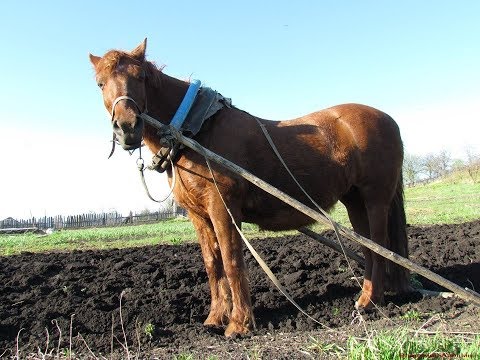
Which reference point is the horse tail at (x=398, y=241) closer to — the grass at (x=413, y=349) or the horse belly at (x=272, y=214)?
the horse belly at (x=272, y=214)

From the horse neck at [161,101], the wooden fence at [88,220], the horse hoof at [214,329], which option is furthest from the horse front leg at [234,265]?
the wooden fence at [88,220]

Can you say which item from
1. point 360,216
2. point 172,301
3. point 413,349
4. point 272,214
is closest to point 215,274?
point 172,301

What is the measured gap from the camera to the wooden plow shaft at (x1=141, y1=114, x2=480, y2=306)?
3.62m

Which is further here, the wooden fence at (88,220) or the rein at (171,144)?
the wooden fence at (88,220)

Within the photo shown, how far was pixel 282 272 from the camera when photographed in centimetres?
689

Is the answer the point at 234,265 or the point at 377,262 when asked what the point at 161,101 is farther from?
the point at 377,262

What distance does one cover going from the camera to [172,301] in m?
5.60

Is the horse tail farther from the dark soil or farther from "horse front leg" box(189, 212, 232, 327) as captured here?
"horse front leg" box(189, 212, 232, 327)

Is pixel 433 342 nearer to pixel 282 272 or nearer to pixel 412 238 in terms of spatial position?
pixel 282 272

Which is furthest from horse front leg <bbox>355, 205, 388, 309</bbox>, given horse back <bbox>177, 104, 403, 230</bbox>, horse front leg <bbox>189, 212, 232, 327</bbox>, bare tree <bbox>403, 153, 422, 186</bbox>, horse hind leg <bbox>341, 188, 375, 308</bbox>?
bare tree <bbox>403, 153, 422, 186</bbox>

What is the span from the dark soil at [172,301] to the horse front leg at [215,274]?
0.25 metres

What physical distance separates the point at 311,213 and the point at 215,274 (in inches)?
62.5

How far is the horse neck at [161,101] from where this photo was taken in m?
4.78

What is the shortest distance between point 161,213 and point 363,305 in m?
45.8
